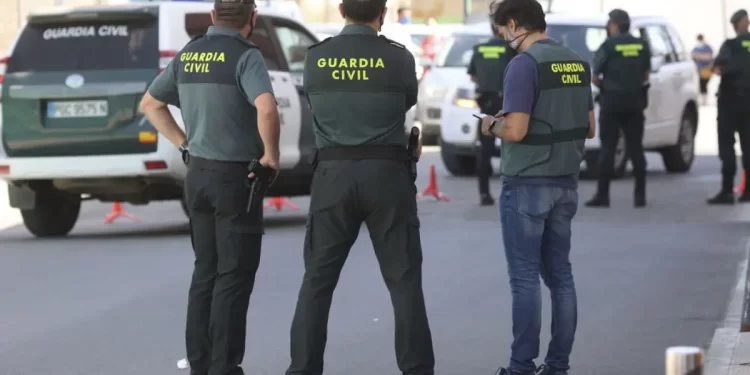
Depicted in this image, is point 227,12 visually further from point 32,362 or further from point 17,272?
point 17,272

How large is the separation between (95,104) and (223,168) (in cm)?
607

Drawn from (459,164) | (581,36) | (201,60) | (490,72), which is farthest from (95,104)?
(459,164)

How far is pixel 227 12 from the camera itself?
677cm

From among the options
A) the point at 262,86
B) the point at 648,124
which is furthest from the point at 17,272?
the point at 648,124

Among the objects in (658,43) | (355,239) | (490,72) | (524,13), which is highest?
(524,13)

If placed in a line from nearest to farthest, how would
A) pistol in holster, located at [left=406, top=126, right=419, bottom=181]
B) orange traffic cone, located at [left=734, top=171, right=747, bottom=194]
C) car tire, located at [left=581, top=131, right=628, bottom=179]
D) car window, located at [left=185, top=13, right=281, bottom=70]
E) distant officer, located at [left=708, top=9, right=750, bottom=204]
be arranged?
pistol in holster, located at [left=406, top=126, right=419, bottom=181], car window, located at [left=185, top=13, right=281, bottom=70], distant officer, located at [left=708, top=9, right=750, bottom=204], orange traffic cone, located at [left=734, top=171, right=747, bottom=194], car tire, located at [left=581, top=131, right=628, bottom=179]

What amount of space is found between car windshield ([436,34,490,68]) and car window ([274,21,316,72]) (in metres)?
6.57

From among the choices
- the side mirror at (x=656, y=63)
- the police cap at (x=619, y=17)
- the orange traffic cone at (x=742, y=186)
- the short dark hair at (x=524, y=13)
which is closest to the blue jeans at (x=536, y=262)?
the short dark hair at (x=524, y=13)

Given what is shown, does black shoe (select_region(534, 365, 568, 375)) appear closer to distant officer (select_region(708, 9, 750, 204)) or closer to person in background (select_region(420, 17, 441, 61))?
distant officer (select_region(708, 9, 750, 204))

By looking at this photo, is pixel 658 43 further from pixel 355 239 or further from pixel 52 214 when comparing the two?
pixel 355 239

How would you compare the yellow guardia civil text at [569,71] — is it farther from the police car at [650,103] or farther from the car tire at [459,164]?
the car tire at [459,164]

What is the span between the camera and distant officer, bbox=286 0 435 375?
20.8 ft

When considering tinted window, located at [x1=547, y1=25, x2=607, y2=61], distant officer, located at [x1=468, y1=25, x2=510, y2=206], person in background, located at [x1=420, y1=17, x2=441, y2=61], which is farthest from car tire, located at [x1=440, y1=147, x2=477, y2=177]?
person in background, located at [x1=420, y1=17, x2=441, y2=61]

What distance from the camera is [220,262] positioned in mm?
6758
